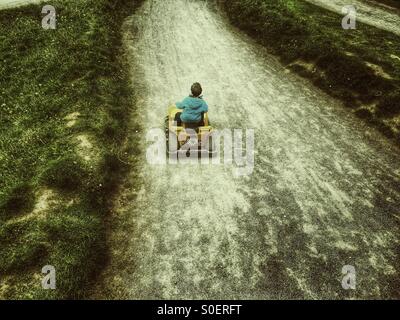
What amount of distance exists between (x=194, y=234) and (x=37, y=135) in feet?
19.1

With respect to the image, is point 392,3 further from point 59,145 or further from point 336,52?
point 59,145

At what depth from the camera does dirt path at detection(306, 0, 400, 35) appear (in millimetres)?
16484

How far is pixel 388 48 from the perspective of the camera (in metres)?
13.9

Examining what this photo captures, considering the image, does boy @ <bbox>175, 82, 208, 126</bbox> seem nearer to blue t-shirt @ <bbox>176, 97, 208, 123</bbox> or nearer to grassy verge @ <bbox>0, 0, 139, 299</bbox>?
blue t-shirt @ <bbox>176, 97, 208, 123</bbox>

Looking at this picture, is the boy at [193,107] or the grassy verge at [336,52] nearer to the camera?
the boy at [193,107]

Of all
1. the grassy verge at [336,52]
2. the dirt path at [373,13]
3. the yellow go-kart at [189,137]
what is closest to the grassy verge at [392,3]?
the dirt path at [373,13]

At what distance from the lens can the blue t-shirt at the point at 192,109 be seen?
9703 millimetres

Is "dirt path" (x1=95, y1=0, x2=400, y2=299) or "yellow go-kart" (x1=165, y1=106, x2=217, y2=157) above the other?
"yellow go-kart" (x1=165, y1=106, x2=217, y2=157)

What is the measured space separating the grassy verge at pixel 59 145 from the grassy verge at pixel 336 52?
7.33 meters

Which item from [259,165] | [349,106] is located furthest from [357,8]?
[259,165]

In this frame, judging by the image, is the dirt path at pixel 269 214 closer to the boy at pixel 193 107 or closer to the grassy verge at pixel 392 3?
the boy at pixel 193 107

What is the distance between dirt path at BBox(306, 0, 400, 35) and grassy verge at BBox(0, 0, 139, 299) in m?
11.7

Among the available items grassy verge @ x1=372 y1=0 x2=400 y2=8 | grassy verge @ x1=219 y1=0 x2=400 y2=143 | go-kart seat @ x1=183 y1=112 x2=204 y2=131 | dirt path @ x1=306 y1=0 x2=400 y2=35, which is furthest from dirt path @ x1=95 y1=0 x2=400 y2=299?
grassy verge @ x1=372 y1=0 x2=400 y2=8

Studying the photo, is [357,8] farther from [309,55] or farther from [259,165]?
[259,165]
